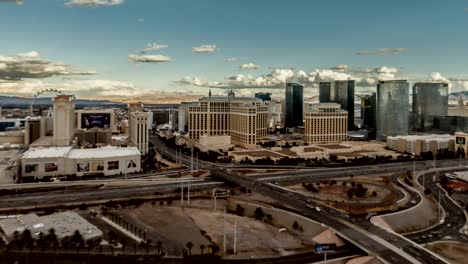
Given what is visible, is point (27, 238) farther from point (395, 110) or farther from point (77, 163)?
point (395, 110)

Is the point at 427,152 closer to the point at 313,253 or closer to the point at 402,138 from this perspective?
the point at 402,138

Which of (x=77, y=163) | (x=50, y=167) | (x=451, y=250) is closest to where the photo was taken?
(x=451, y=250)

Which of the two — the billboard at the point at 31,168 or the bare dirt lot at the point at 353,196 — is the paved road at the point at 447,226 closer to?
the bare dirt lot at the point at 353,196

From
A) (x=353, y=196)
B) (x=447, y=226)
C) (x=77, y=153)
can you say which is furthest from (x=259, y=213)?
(x=77, y=153)

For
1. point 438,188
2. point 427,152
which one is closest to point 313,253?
point 438,188

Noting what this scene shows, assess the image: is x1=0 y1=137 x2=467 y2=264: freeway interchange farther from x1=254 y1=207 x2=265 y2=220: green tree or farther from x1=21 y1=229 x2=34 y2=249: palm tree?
x1=21 y1=229 x2=34 y2=249: palm tree

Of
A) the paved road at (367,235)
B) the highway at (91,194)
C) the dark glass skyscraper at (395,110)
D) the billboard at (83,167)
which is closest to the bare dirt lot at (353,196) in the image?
the paved road at (367,235)

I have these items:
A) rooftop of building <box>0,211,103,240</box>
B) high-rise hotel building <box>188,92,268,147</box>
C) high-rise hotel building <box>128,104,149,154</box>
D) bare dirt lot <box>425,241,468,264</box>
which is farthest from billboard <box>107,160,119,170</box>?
bare dirt lot <box>425,241,468,264</box>
